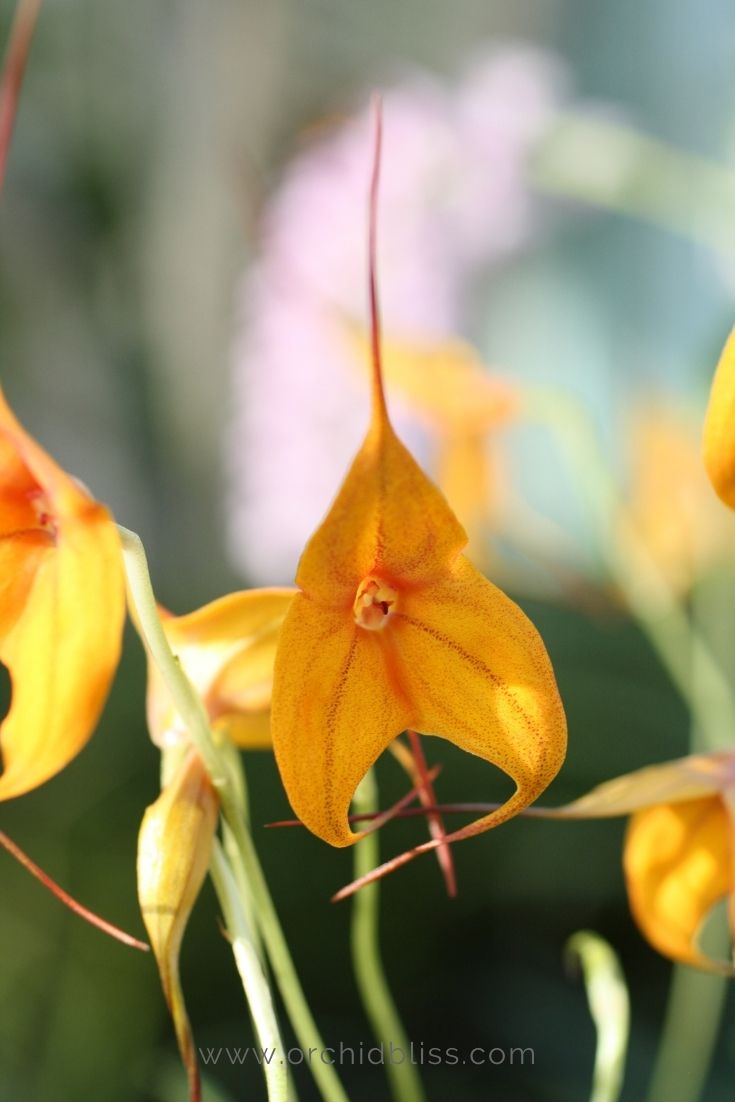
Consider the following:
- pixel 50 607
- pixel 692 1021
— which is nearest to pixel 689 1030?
pixel 692 1021

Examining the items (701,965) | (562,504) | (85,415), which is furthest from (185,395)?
(701,965)

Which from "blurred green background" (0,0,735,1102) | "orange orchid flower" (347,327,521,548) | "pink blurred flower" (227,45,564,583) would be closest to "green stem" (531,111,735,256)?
"pink blurred flower" (227,45,564,583)

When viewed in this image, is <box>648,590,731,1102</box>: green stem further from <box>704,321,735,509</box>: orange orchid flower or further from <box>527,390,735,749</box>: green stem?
<box>704,321,735,509</box>: orange orchid flower

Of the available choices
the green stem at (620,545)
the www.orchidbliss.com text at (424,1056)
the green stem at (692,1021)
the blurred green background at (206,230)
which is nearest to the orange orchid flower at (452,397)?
the green stem at (620,545)

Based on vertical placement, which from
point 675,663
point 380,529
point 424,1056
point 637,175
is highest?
point 637,175

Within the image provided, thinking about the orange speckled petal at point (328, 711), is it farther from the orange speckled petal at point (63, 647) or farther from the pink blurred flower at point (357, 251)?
the pink blurred flower at point (357, 251)

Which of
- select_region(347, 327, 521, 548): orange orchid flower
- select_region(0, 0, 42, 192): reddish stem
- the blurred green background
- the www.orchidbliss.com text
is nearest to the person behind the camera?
select_region(0, 0, 42, 192): reddish stem

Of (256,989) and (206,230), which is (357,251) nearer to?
(256,989)
